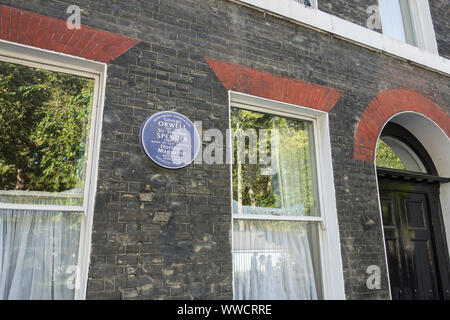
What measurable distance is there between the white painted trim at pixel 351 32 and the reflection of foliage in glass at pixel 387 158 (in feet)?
4.70

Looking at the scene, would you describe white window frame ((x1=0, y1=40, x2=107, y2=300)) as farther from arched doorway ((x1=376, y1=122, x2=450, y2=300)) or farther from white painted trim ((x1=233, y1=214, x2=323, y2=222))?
arched doorway ((x1=376, y1=122, x2=450, y2=300))

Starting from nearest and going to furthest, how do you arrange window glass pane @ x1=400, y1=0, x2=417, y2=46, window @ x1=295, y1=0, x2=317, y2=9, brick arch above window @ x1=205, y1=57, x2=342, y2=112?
brick arch above window @ x1=205, y1=57, x2=342, y2=112
window @ x1=295, y1=0, x2=317, y2=9
window glass pane @ x1=400, y1=0, x2=417, y2=46

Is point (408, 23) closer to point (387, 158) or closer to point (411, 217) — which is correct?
point (387, 158)

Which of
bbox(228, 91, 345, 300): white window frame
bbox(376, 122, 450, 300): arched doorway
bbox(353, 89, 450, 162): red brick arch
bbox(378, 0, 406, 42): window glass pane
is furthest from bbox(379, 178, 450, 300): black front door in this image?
bbox(378, 0, 406, 42): window glass pane

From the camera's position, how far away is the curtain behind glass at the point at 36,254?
293cm

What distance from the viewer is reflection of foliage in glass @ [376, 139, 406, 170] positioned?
5.66 meters

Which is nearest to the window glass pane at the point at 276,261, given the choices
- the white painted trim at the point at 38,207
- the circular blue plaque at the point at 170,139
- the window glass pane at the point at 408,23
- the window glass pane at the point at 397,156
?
the circular blue plaque at the point at 170,139

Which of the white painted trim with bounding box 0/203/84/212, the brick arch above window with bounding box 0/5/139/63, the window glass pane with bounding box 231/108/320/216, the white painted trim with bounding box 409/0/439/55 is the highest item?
the white painted trim with bounding box 409/0/439/55

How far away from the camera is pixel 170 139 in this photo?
357cm

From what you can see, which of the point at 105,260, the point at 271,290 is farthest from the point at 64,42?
the point at 271,290

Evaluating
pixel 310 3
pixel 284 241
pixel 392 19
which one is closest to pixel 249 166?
pixel 284 241

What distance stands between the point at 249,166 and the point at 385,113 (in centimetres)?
239

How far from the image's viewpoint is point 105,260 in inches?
121
